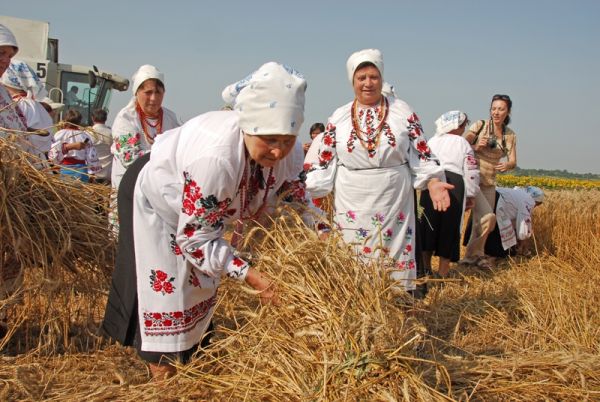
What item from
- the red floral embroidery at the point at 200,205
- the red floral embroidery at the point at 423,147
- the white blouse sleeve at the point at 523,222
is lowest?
the white blouse sleeve at the point at 523,222

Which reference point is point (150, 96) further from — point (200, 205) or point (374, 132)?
point (200, 205)

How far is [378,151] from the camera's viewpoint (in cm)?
406

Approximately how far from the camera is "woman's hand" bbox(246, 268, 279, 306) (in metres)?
2.21

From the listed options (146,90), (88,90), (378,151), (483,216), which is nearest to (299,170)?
(378,151)

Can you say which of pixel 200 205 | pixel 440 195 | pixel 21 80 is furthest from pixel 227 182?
pixel 21 80

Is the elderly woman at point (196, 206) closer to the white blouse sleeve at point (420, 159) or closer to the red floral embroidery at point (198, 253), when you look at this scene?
the red floral embroidery at point (198, 253)

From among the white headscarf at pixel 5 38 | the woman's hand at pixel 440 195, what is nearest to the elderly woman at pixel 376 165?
the woman's hand at pixel 440 195

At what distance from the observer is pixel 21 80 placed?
439 centimetres

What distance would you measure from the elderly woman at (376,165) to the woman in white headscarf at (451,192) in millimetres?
1584

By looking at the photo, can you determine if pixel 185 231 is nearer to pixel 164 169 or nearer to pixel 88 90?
pixel 164 169

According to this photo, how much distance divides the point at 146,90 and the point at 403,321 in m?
3.02

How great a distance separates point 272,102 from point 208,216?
0.44 m

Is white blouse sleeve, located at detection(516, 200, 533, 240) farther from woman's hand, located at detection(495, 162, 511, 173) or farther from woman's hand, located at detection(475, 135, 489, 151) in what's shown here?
woman's hand, located at detection(475, 135, 489, 151)

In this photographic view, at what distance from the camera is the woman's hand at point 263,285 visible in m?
2.21
